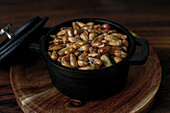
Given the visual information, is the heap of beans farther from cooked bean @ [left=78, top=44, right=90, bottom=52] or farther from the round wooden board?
the round wooden board

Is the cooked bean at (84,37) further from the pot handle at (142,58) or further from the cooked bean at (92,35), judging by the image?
the pot handle at (142,58)

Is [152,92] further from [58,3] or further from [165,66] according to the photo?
[58,3]

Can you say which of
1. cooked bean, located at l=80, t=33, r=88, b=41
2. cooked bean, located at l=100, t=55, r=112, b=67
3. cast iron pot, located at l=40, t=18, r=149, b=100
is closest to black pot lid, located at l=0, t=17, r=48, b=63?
cast iron pot, located at l=40, t=18, r=149, b=100

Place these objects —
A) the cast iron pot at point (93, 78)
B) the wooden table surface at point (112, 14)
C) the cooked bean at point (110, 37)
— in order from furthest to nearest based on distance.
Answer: the wooden table surface at point (112, 14)
the cooked bean at point (110, 37)
the cast iron pot at point (93, 78)

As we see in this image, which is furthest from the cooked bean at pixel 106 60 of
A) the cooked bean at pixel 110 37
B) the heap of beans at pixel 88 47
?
the cooked bean at pixel 110 37

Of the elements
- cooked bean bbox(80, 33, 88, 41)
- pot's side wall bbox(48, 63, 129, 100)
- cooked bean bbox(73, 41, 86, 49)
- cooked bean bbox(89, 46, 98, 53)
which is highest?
cooked bean bbox(80, 33, 88, 41)
